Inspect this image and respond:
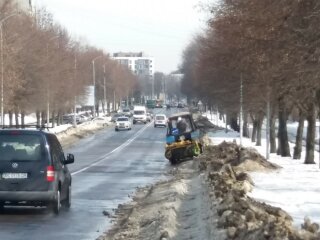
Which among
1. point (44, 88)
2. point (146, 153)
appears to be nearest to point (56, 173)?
point (146, 153)

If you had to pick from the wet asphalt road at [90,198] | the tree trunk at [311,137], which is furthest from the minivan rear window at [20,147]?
the tree trunk at [311,137]

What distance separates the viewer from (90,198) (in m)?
21.0

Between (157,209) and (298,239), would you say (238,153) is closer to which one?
(157,209)

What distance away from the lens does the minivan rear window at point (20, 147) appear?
16.5 metres

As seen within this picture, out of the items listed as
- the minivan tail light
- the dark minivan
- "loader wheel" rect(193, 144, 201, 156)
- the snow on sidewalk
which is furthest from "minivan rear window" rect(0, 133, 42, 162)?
"loader wheel" rect(193, 144, 201, 156)

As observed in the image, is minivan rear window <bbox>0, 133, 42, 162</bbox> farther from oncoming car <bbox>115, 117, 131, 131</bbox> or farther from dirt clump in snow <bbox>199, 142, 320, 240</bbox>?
oncoming car <bbox>115, 117, 131, 131</bbox>

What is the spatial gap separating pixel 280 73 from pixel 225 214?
12.9 meters

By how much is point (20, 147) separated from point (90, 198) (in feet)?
15.4

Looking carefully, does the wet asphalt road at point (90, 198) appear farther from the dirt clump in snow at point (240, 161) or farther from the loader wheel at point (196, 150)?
the dirt clump in snow at point (240, 161)

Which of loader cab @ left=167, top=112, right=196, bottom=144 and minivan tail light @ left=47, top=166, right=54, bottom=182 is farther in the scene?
loader cab @ left=167, top=112, right=196, bottom=144

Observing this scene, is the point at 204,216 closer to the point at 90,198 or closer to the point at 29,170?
the point at 29,170

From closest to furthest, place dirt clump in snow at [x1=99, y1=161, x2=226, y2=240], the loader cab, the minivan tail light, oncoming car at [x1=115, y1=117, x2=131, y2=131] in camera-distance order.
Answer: dirt clump in snow at [x1=99, y1=161, x2=226, y2=240]
the minivan tail light
the loader cab
oncoming car at [x1=115, y1=117, x2=131, y2=131]

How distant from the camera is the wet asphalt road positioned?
46.5 feet

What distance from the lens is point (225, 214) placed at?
11953 millimetres
